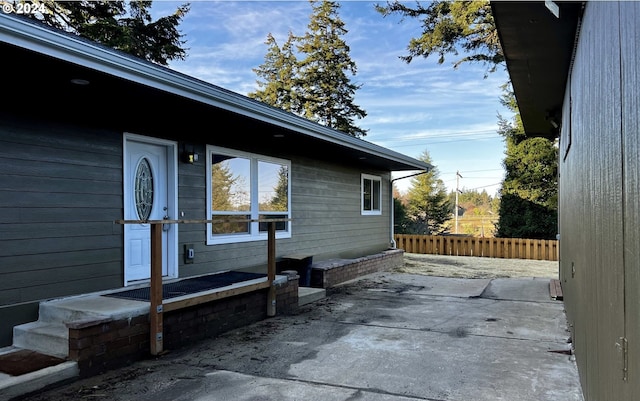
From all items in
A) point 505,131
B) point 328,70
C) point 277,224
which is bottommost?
point 277,224

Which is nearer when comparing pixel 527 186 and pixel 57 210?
pixel 57 210

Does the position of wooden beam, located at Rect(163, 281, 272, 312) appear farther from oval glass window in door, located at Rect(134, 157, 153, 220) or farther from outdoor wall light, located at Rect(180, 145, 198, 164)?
outdoor wall light, located at Rect(180, 145, 198, 164)

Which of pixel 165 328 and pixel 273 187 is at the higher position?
pixel 273 187

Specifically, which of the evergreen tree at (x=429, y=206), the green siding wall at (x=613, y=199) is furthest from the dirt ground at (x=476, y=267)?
the green siding wall at (x=613, y=199)

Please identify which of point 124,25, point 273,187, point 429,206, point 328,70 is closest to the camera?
point 273,187

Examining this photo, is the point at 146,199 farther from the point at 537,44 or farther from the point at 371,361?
the point at 537,44

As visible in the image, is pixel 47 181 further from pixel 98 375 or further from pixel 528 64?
pixel 528 64

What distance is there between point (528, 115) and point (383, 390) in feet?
18.8

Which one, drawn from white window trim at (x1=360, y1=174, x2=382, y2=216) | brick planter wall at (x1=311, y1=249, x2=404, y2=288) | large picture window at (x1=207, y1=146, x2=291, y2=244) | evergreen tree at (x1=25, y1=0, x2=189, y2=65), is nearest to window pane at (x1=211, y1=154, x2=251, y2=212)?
large picture window at (x1=207, y1=146, x2=291, y2=244)

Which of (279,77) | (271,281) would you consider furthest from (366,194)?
(279,77)

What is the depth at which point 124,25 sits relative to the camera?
15.3 meters

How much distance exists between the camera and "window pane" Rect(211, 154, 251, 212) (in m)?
6.54

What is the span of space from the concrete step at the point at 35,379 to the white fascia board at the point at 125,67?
2.33m

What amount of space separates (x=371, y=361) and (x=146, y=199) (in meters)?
3.33
